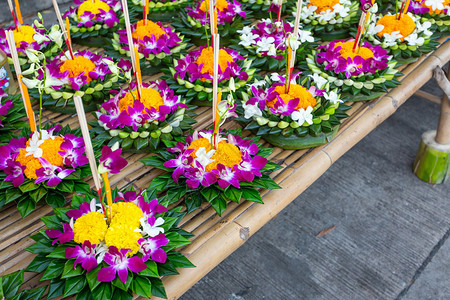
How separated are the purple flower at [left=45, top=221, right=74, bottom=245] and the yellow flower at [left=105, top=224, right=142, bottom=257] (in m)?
0.08

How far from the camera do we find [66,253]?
884mm

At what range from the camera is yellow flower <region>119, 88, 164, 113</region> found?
1265mm

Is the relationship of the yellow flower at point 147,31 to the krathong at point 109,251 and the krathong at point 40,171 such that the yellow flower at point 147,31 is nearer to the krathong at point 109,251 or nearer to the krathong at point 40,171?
the krathong at point 40,171

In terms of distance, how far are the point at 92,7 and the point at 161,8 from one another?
0.99 feet

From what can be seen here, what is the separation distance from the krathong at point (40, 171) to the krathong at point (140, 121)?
139 millimetres

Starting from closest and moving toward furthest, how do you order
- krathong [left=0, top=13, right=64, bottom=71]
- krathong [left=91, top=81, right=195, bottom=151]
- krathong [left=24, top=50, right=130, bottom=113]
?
krathong [left=91, top=81, right=195, bottom=151] < krathong [left=24, top=50, right=130, bottom=113] < krathong [left=0, top=13, right=64, bottom=71]

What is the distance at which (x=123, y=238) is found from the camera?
35.7 inches

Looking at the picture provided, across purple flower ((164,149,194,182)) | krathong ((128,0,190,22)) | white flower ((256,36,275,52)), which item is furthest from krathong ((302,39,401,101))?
krathong ((128,0,190,22))

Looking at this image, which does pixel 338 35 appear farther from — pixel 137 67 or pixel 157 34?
pixel 137 67

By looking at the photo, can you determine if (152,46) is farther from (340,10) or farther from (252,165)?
(340,10)

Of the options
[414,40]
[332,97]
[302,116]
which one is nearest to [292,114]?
[302,116]

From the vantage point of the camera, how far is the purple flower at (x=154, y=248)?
2.98 ft

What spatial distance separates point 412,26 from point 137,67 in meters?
1.11

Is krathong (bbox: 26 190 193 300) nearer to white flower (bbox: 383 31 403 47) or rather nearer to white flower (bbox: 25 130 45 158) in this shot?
white flower (bbox: 25 130 45 158)
